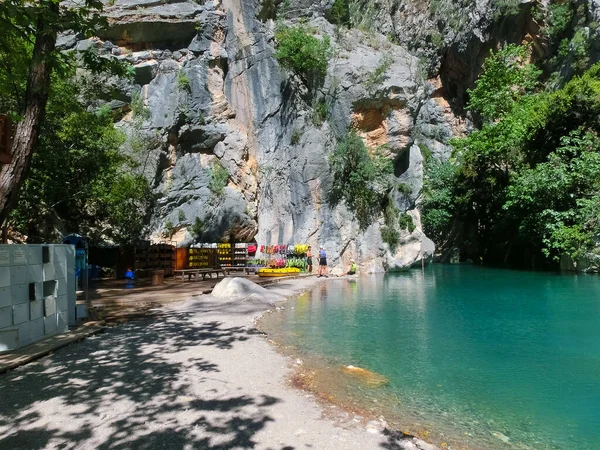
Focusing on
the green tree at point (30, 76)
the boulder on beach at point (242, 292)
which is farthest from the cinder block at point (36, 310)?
the boulder on beach at point (242, 292)

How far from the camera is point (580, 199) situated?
2205 centimetres

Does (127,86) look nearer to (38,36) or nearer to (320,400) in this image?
(38,36)

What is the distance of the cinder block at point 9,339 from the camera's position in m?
6.12

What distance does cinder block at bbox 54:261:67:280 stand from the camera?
24.1 ft

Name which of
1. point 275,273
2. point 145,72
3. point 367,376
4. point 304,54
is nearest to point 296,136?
point 304,54

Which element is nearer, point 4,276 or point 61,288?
point 4,276

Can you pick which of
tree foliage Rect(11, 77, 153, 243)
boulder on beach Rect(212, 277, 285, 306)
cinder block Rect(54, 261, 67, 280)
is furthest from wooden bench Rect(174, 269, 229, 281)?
cinder block Rect(54, 261, 67, 280)

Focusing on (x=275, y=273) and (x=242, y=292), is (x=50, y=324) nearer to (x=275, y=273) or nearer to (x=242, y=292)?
(x=242, y=292)

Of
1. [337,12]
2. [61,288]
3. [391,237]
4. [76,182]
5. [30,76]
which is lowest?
[61,288]

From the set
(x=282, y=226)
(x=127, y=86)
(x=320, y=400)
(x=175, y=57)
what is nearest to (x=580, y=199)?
(x=282, y=226)

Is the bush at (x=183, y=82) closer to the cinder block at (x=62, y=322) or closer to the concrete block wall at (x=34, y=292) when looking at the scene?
the concrete block wall at (x=34, y=292)

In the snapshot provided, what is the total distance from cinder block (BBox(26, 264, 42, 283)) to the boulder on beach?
601cm

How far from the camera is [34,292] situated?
667 cm

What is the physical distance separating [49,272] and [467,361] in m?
7.72
